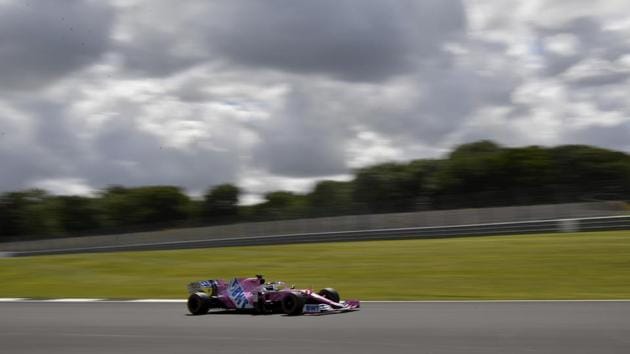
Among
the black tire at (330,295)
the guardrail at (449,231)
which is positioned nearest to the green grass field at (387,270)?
the guardrail at (449,231)

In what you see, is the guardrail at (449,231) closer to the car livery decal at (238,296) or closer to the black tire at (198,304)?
the car livery decal at (238,296)

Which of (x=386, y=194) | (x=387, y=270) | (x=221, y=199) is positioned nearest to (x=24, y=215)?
(x=221, y=199)

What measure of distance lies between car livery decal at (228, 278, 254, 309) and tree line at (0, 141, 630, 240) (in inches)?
935

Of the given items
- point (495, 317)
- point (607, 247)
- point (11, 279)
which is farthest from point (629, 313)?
point (11, 279)

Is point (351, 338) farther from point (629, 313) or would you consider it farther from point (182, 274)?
point (182, 274)

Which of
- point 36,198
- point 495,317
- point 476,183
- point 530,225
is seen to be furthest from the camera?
point 36,198

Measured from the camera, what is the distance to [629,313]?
9.65 m

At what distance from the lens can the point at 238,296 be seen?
11.4m

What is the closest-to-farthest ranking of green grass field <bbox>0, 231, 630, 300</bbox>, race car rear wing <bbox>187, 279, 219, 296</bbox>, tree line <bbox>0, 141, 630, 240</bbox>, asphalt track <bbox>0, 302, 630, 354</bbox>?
asphalt track <bbox>0, 302, 630, 354</bbox>
race car rear wing <bbox>187, 279, 219, 296</bbox>
green grass field <bbox>0, 231, 630, 300</bbox>
tree line <bbox>0, 141, 630, 240</bbox>

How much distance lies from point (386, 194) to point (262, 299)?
5950 centimetres

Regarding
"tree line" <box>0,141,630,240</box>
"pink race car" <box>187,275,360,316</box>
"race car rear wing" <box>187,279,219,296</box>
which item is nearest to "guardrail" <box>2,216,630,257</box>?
"tree line" <box>0,141,630,240</box>

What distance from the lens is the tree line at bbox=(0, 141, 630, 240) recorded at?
35.5 metres

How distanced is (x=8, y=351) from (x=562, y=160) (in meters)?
72.5

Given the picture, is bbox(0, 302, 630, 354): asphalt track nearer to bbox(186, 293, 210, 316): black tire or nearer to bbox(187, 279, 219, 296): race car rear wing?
bbox(186, 293, 210, 316): black tire
